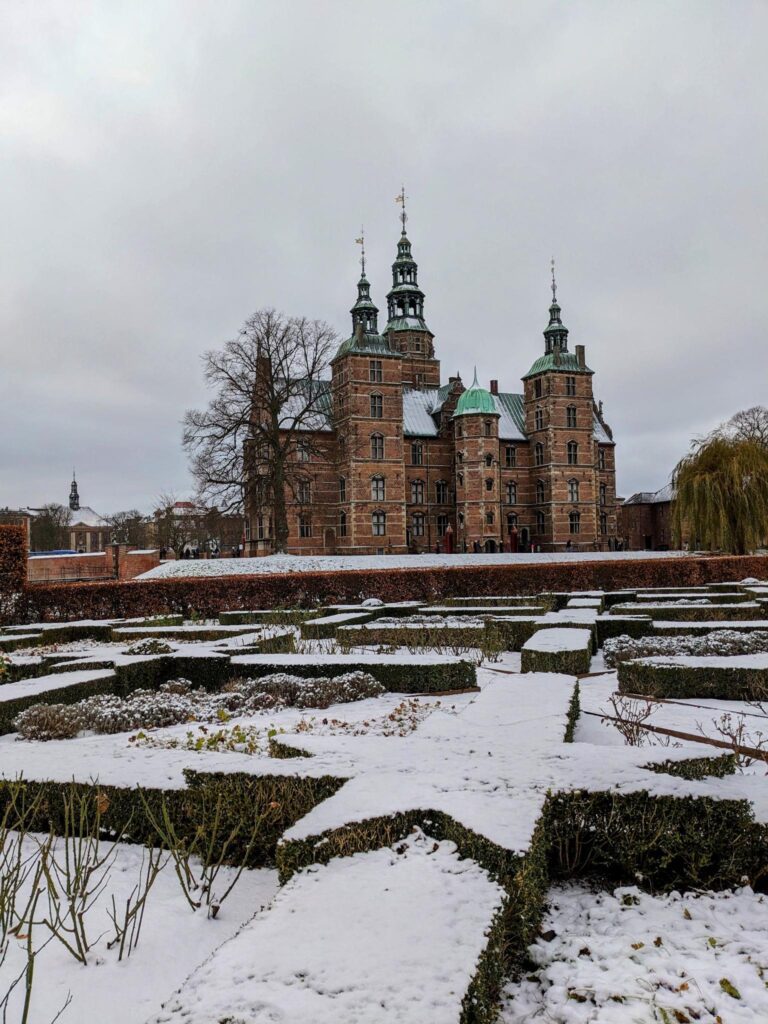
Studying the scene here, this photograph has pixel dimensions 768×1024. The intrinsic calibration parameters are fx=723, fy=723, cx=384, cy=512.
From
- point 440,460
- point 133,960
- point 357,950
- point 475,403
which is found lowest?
point 133,960

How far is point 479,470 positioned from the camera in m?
47.9

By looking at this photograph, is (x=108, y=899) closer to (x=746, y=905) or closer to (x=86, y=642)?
(x=746, y=905)

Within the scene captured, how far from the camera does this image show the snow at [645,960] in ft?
8.93

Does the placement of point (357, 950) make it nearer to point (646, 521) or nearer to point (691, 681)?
point (691, 681)

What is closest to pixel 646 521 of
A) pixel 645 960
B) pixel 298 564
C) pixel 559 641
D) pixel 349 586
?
pixel 298 564

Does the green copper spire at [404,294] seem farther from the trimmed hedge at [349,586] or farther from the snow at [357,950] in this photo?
the snow at [357,950]

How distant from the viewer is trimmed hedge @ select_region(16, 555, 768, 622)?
663 inches

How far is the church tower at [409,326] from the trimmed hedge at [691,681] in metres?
50.5

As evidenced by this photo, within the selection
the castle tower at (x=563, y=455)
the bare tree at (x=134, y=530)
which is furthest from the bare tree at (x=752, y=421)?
the bare tree at (x=134, y=530)

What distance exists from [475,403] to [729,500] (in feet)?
75.0

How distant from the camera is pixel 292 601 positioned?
1789 cm

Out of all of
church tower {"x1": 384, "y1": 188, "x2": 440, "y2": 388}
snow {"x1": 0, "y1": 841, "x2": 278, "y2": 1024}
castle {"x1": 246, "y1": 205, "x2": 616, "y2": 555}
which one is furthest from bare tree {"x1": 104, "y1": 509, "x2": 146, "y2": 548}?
snow {"x1": 0, "y1": 841, "x2": 278, "y2": 1024}

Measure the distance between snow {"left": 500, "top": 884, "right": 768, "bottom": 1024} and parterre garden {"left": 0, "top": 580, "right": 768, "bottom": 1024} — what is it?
0.01 metres

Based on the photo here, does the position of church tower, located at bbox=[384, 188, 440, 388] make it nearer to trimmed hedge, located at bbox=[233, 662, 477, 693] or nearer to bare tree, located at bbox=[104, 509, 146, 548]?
bare tree, located at bbox=[104, 509, 146, 548]
